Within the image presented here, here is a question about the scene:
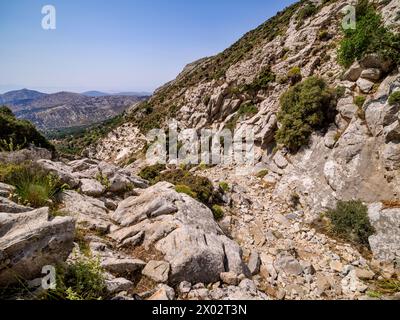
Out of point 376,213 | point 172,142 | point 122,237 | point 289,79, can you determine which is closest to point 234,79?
point 289,79

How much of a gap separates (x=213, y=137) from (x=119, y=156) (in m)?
20.6

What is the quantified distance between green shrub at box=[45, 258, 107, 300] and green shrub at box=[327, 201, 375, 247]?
10323 mm

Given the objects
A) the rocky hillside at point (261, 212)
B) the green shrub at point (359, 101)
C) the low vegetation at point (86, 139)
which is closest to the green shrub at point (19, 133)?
the rocky hillside at point (261, 212)

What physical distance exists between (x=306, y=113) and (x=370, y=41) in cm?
518

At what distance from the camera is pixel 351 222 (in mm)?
10523

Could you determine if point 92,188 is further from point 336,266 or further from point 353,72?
point 353,72

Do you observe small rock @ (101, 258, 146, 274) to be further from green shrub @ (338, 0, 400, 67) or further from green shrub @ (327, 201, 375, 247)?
green shrub @ (338, 0, 400, 67)

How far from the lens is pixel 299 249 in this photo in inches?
405

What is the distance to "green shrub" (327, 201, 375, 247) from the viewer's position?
394 inches

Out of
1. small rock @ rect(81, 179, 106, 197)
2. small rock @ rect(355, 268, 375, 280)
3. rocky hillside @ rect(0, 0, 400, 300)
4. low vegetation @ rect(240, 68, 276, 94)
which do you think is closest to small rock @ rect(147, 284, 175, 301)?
rocky hillside @ rect(0, 0, 400, 300)

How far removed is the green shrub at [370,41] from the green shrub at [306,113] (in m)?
2.39

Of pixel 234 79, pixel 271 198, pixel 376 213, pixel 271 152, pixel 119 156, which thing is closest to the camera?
pixel 376 213

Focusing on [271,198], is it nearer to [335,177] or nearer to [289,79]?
[335,177]

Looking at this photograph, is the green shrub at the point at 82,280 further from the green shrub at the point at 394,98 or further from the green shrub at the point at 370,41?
the green shrub at the point at 370,41
